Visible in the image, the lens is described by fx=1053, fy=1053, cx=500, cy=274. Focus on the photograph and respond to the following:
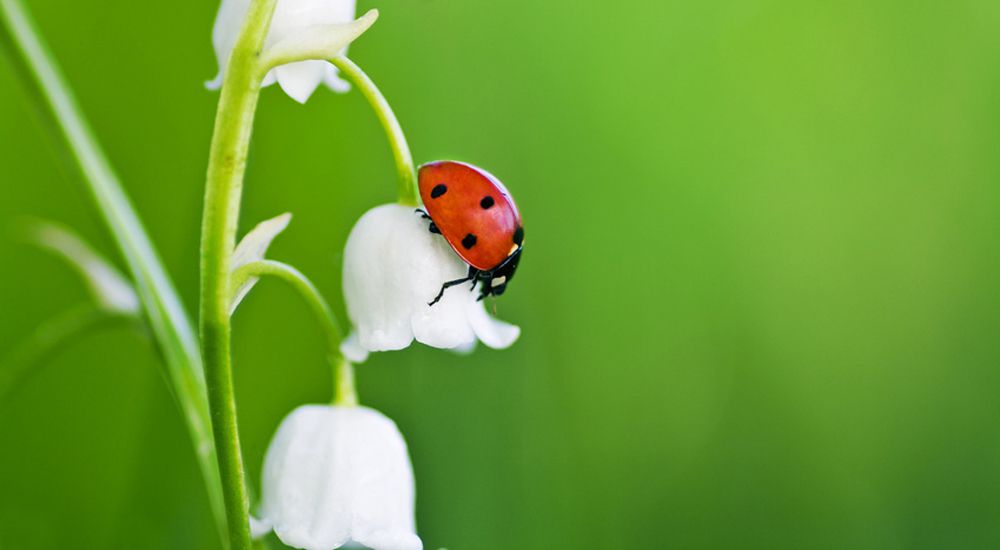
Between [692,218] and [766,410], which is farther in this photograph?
[692,218]

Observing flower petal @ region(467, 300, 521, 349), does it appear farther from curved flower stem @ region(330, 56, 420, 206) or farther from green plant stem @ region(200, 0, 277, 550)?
green plant stem @ region(200, 0, 277, 550)

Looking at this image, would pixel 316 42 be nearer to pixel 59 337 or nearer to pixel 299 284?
pixel 299 284

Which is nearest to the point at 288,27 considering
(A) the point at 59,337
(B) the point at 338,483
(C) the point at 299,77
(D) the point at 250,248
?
(C) the point at 299,77

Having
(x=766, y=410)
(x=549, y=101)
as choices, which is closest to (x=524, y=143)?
(x=549, y=101)

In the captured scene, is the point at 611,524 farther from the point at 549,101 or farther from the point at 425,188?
the point at 425,188

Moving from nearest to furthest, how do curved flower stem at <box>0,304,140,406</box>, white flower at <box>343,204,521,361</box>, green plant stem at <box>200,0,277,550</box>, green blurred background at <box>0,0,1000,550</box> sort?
green plant stem at <box>200,0,277,550</box> → white flower at <box>343,204,521,361</box> → curved flower stem at <box>0,304,140,406</box> → green blurred background at <box>0,0,1000,550</box>

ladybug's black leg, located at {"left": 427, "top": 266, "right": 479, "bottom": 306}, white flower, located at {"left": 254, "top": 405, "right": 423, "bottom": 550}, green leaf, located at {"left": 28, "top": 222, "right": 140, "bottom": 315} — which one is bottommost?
white flower, located at {"left": 254, "top": 405, "right": 423, "bottom": 550}

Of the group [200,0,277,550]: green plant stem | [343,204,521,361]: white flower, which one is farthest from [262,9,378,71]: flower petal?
[343,204,521,361]: white flower
